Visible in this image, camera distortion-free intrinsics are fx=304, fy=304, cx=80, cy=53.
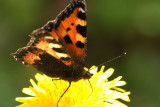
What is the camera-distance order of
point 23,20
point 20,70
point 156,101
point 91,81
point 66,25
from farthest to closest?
point 23,20 < point 20,70 < point 156,101 < point 91,81 < point 66,25

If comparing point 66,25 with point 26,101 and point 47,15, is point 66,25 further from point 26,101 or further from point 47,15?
point 47,15

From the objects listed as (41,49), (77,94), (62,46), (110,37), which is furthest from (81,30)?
(110,37)

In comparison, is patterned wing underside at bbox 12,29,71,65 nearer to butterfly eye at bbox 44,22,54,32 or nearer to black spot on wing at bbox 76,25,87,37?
butterfly eye at bbox 44,22,54,32

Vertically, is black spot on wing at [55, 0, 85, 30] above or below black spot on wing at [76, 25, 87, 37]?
→ above

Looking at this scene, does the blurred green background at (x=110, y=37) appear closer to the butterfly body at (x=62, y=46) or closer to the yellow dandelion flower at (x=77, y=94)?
the yellow dandelion flower at (x=77, y=94)

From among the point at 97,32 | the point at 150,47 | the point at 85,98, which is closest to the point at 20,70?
the point at 97,32

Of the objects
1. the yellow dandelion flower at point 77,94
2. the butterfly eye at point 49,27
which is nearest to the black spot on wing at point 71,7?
the butterfly eye at point 49,27

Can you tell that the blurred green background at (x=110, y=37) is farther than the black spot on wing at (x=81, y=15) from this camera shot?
Yes

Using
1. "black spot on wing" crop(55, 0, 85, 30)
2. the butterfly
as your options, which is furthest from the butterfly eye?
"black spot on wing" crop(55, 0, 85, 30)

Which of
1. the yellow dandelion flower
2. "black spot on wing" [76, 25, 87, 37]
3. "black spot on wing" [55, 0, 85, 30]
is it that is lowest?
the yellow dandelion flower
